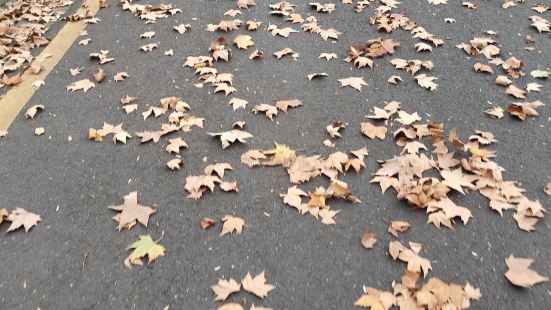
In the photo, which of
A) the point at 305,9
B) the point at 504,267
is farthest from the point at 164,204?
the point at 305,9

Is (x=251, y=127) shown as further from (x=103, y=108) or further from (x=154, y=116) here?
(x=103, y=108)

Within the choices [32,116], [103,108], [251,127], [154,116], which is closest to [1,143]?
[32,116]

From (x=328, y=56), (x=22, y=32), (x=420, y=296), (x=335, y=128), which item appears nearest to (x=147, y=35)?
(x=22, y=32)

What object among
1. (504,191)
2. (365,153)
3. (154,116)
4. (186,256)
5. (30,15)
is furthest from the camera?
(30,15)

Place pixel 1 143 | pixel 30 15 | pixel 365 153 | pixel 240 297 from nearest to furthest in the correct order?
1. pixel 240 297
2. pixel 365 153
3. pixel 1 143
4. pixel 30 15

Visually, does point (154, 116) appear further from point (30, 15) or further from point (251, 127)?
point (30, 15)

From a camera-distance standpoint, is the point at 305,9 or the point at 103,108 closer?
the point at 103,108

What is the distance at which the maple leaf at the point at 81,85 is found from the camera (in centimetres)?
411

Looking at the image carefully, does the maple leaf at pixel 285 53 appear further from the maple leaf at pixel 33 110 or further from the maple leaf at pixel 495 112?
the maple leaf at pixel 33 110

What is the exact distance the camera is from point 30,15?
5.43m

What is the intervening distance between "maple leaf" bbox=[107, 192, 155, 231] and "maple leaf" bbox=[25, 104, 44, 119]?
4.50 ft

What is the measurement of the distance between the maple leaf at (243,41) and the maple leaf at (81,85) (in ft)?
4.67

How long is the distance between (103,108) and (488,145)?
2931mm

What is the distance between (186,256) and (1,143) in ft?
6.15
